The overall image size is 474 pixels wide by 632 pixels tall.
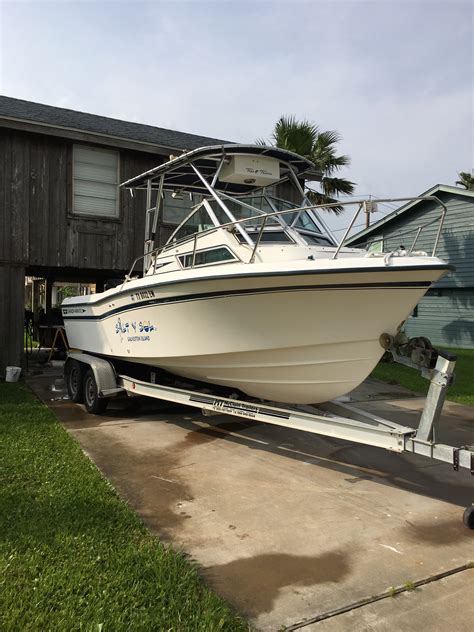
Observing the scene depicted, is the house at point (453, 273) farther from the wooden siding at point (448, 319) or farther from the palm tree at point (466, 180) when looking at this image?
the palm tree at point (466, 180)

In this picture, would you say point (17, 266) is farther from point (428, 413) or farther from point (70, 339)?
point (428, 413)

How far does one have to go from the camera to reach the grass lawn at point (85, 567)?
264 cm

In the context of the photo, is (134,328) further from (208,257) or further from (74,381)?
(74,381)

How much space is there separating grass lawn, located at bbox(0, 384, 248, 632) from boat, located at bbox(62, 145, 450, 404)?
5.79 ft

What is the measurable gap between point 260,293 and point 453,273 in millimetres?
12501

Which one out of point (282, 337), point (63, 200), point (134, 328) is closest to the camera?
point (282, 337)

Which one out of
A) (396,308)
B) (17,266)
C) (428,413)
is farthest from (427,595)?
(17,266)

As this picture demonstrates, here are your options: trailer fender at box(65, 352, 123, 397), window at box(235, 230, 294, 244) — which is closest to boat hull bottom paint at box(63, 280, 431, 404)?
window at box(235, 230, 294, 244)

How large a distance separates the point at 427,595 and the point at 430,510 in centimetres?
135

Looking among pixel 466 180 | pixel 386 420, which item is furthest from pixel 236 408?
pixel 466 180

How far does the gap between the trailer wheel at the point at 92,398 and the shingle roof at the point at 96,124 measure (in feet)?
17.5

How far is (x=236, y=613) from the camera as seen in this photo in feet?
9.09

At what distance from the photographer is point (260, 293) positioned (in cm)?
459

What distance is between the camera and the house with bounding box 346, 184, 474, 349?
16.2 m
